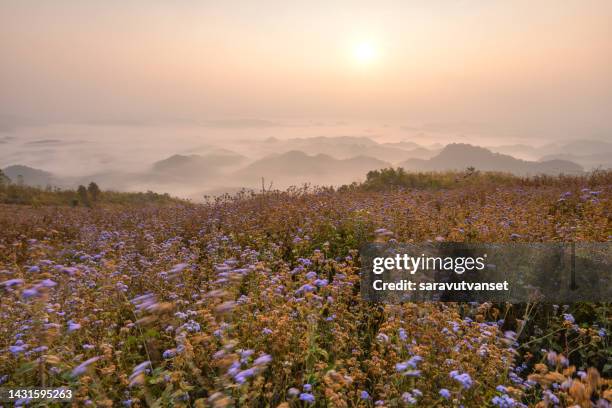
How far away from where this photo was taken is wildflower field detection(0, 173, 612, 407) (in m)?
2.86

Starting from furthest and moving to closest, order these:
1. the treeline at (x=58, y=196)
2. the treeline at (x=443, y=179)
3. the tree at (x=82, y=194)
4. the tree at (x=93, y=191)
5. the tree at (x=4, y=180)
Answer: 1. the tree at (x=4, y=180)
2. the tree at (x=93, y=191)
3. the tree at (x=82, y=194)
4. the treeline at (x=58, y=196)
5. the treeline at (x=443, y=179)

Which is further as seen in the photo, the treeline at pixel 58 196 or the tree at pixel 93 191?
the tree at pixel 93 191

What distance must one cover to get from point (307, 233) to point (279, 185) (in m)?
6.07

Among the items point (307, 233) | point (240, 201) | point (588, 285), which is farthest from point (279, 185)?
point (588, 285)

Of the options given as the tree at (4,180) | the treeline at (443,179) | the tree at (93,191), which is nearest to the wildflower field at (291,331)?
the treeline at (443,179)

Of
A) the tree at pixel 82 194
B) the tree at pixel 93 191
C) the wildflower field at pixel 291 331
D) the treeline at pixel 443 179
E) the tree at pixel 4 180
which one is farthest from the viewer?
the tree at pixel 4 180

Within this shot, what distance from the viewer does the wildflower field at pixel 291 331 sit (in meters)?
2.86

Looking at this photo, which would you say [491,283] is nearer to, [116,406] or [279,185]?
[116,406]

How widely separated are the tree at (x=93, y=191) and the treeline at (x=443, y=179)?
55.3 ft

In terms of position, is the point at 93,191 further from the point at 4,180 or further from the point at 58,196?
the point at 4,180

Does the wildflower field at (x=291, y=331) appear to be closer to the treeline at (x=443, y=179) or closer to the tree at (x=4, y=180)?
the treeline at (x=443, y=179)

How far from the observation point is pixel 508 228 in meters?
6.41

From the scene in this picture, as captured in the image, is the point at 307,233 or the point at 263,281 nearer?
the point at 263,281

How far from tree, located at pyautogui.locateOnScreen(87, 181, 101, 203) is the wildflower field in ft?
58.4
